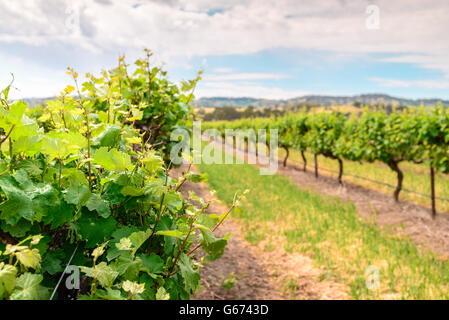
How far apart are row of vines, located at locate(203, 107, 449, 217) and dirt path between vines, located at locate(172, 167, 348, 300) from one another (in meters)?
5.06

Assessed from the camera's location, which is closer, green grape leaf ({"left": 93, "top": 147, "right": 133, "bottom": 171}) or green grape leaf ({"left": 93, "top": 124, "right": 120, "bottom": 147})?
green grape leaf ({"left": 93, "top": 147, "right": 133, "bottom": 171})

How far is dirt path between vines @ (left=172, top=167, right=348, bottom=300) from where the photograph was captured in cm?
510

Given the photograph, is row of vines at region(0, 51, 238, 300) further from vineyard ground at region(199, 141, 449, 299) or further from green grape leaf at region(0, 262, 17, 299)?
vineyard ground at region(199, 141, 449, 299)

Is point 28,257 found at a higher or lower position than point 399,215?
higher

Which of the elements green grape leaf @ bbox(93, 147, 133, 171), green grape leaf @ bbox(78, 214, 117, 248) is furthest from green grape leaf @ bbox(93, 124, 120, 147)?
green grape leaf @ bbox(78, 214, 117, 248)

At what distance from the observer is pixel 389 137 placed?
10242 mm

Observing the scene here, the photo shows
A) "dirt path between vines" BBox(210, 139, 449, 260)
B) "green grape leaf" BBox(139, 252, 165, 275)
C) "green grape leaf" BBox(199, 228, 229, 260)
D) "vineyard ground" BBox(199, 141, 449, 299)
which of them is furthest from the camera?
"dirt path between vines" BBox(210, 139, 449, 260)

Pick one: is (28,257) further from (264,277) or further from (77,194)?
(264,277)

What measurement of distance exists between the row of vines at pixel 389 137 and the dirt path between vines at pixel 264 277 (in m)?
5.06

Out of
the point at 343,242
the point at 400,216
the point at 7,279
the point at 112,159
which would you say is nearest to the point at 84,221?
the point at 112,159

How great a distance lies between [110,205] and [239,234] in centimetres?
712

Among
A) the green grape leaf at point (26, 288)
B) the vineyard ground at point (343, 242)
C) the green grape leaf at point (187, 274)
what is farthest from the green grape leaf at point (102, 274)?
the vineyard ground at point (343, 242)

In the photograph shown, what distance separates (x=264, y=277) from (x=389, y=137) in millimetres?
7032
